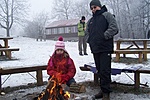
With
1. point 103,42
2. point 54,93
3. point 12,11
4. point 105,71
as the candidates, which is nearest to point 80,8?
point 12,11

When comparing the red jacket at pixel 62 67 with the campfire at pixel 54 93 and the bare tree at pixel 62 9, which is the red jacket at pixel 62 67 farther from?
the bare tree at pixel 62 9

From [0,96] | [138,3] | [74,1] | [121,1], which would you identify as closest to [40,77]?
[0,96]

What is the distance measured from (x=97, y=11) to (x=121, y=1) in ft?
147

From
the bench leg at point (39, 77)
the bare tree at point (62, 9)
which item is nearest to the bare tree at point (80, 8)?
the bare tree at point (62, 9)

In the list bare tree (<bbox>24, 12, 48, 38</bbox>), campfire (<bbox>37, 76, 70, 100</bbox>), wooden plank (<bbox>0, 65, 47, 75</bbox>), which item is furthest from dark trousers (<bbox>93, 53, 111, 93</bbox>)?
bare tree (<bbox>24, 12, 48, 38</bbox>)

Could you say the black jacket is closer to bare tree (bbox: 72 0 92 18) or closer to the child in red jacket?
the child in red jacket

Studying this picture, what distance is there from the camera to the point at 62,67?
4.74 metres

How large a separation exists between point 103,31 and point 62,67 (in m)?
1.16

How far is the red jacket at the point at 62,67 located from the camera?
4.68m

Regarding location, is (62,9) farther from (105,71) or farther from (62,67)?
(105,71)

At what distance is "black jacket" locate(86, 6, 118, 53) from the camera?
14.3ft

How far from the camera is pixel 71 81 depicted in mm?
4762

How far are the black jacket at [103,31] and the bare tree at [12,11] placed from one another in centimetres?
3964

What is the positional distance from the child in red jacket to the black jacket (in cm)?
64
